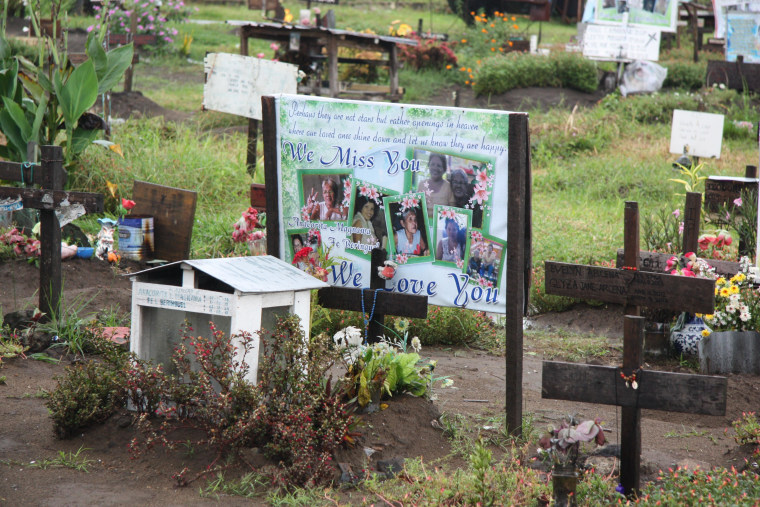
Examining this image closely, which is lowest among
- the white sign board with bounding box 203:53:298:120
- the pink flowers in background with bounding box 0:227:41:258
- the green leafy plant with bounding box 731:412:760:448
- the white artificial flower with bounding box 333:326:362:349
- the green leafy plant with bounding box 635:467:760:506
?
the green leafy plant with bounding box 731:412:760:448

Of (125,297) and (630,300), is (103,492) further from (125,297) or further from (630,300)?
(125,297)

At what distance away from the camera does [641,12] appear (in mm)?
18359

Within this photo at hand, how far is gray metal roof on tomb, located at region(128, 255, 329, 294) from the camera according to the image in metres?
3.98

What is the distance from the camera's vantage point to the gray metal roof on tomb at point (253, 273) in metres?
3.98

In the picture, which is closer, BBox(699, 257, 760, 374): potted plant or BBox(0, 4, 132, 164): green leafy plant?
BBox(699, 257, 760, 374): potted plant

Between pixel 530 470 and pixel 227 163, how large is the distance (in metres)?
7.32

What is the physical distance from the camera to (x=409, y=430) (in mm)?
4262

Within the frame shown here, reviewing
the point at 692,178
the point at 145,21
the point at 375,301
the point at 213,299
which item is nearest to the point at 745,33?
the point at 692,178

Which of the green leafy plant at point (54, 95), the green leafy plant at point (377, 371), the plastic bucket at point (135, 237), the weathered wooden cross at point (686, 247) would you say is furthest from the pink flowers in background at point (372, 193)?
the green leafy plant at point (54, 95)

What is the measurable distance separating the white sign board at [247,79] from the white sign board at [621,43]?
997cm

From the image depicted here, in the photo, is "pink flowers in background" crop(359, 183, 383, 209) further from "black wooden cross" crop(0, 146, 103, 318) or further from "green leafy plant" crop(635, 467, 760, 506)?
"green leafy plant" crop(635, 467, 760, 506)

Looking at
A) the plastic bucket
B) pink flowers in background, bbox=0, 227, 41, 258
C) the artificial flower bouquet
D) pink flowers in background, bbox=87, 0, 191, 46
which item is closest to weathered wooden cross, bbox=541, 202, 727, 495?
the artificial flower bouquet

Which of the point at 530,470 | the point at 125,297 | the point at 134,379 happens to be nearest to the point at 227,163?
the point at 125,297

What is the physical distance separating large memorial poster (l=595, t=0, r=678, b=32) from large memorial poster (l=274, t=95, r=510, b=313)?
15.1 metres
